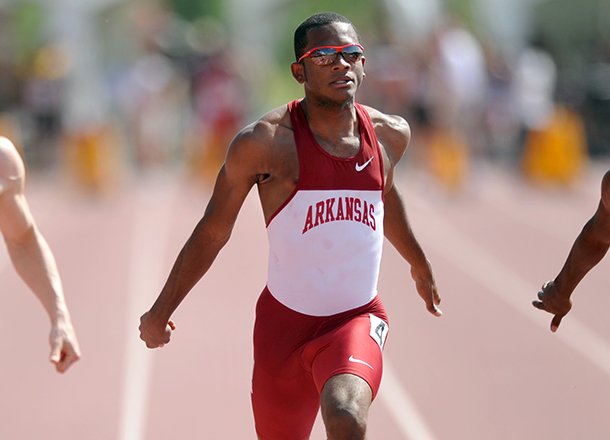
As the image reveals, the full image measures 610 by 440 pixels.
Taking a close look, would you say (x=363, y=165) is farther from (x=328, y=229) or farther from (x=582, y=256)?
(x=582, y=256)

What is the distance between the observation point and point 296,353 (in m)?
4.21

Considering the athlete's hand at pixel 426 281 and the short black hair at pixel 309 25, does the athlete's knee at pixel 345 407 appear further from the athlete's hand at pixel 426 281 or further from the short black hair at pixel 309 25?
the short black hair at pixel 309 25

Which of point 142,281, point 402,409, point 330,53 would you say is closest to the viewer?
point 330,53

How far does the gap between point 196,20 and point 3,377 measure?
19.0 meters

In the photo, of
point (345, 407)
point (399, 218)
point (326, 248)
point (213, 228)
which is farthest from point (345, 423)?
point (399, 218)

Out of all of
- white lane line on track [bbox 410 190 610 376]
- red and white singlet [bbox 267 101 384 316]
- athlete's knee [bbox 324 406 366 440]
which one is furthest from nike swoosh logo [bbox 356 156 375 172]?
white lane line on track [bbox 410 190 610 376]

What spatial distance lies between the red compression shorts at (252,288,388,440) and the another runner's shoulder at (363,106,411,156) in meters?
0.60

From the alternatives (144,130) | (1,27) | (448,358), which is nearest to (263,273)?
(448,358)

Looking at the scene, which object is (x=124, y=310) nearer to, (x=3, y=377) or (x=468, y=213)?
(x=3, y=377)

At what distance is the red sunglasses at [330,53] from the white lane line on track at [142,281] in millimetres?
2981

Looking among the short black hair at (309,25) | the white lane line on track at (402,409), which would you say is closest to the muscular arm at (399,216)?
the short black hair at (309,25)

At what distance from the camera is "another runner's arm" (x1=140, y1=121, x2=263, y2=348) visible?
410cm

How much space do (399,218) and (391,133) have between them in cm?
39

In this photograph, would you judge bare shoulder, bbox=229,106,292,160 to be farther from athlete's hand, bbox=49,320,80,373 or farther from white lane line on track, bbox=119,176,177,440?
white lane line on track, bbox=119,176,177,440
